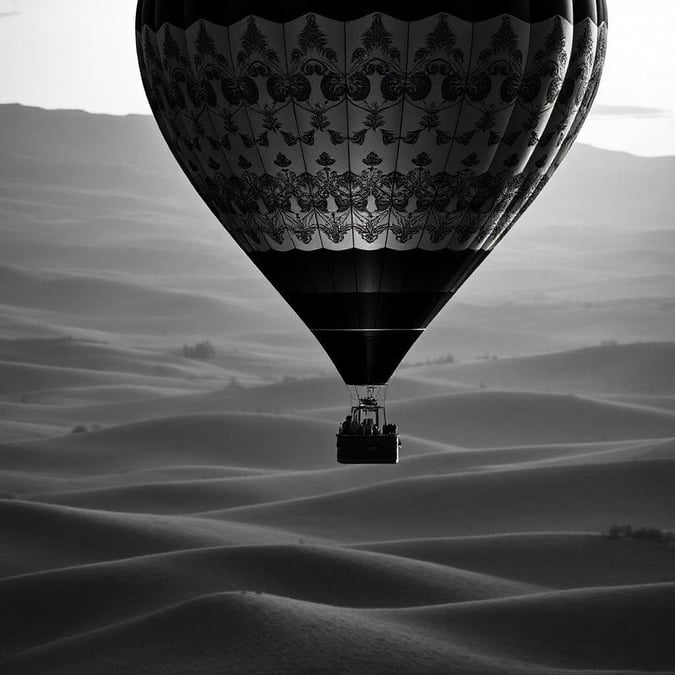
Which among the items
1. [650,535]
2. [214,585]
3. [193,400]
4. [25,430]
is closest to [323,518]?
[650,535]

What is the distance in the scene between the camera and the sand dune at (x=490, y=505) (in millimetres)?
67438

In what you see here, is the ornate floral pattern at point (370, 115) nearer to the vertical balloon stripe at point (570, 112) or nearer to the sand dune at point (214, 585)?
the vertical balloon stripe at point (570, 112)

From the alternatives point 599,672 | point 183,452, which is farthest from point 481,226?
point 183,452

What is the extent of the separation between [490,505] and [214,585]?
26861 mm

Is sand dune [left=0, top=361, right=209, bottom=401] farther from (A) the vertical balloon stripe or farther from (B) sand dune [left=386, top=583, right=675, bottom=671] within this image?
(A) the vertical balloon stripe

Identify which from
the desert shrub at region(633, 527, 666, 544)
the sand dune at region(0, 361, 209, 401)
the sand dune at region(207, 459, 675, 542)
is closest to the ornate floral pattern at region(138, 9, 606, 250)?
the desert shrub at region(633, 527, 666, 544)

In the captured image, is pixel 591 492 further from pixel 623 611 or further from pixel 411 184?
pixel 411 184

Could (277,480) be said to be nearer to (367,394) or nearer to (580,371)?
(580,371)

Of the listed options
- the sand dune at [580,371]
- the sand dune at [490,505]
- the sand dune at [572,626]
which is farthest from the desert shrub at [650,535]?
the sand dune at [580,371]

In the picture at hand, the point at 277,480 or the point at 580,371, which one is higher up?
the point at 580,371

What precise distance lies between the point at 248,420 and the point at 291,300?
257 ft

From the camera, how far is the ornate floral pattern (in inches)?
762

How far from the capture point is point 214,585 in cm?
4703

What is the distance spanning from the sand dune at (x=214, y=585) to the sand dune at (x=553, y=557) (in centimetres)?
253
